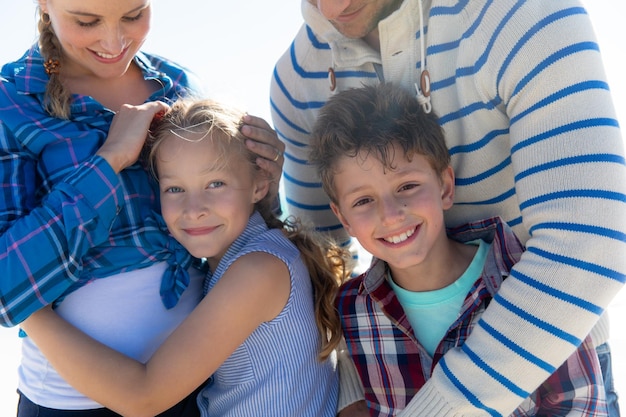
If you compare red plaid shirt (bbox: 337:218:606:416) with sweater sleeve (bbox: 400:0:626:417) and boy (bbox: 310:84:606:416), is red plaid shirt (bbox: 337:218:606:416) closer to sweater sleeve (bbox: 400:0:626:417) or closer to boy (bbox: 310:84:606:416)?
boy (bbox: 310:84:606:416)

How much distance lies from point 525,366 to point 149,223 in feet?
3.70

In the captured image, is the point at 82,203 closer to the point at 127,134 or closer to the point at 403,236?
the point at 127,134

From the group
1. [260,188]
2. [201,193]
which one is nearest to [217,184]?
[201,193]

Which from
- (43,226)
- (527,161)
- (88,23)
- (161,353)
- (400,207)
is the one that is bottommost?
(161,353)

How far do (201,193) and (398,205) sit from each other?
60cm

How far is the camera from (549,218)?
1640 millimetres

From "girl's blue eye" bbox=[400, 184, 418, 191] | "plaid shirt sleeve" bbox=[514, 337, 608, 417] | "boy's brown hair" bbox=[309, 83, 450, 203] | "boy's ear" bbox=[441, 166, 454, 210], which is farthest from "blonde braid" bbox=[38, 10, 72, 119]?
"plaid shirt sleeve" bbox=[514, 337, 608, 417]

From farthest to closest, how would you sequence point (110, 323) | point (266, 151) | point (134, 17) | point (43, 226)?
point (266, 151)
point (134, 17)
point (110, 323)
point (43, 226)

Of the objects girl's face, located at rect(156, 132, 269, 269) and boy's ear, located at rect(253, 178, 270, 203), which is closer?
girl's face, located at rect(156, 132, 269, 269)

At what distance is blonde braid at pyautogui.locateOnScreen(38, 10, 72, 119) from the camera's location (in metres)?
1.91

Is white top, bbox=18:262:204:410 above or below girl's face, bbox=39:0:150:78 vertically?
below

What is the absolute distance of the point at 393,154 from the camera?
6.52 ft

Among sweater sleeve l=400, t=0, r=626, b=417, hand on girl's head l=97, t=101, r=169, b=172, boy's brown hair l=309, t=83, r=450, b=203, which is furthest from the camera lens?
boy's brown hair l=309, t=83, r=450, b=203

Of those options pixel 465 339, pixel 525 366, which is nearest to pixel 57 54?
pixel 465 339
